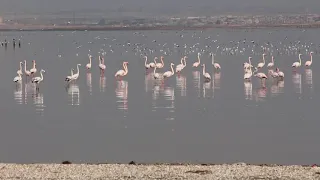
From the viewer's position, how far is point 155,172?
48.8ft

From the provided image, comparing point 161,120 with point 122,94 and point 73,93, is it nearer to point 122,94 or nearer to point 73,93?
point 122,94

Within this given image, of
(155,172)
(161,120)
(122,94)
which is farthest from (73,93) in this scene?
(155,172)

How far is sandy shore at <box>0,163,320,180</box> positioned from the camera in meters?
14.5

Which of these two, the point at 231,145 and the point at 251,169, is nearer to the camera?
the point at 251,169

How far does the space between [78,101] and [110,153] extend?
371 inches

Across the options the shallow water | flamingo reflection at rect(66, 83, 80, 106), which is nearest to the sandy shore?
the shallow water

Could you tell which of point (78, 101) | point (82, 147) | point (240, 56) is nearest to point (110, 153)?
point (82, 147)

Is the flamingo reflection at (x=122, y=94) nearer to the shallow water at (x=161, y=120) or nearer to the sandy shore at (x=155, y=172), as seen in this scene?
the shallow water at (x=161, y=120)

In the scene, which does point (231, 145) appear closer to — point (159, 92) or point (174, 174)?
point (174, 174)

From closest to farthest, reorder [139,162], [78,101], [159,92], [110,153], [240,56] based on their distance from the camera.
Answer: [139,162] < [110,153] < [78,101] < [159,92] < [240,56]

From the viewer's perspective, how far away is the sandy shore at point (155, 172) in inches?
571

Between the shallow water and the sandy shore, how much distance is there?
2137 millimetres

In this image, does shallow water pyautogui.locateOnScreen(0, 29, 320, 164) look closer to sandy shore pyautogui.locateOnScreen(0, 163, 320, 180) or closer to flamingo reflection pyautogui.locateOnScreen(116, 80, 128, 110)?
flamingo reflection pyautogui.locateOnScreen(116, 80, 128, 110)

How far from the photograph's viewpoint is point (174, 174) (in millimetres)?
14703
